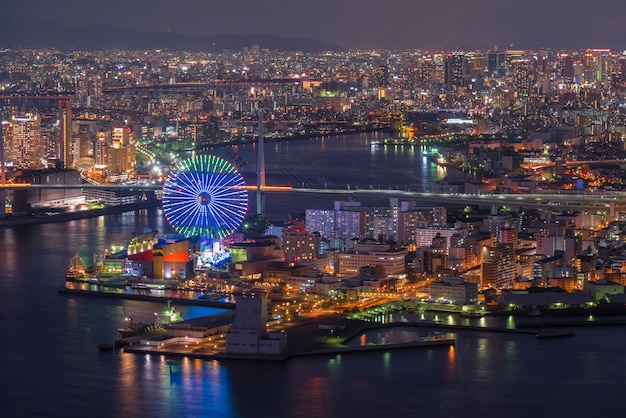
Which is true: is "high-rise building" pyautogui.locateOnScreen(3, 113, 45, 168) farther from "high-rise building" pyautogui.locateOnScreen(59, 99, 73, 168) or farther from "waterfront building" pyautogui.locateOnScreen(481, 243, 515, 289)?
"waterfront building" pyautogui.locateOnScreen(481, 243, 515, 289)

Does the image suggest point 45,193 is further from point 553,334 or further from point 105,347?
point 553,334

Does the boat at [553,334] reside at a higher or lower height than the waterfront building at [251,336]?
lower

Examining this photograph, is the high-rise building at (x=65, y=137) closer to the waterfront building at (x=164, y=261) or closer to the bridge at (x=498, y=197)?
the bridge at (x=498, y=197)

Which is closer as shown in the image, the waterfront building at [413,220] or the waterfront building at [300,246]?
the waterfront building at [300,246]

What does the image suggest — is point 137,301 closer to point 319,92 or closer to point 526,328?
point 526,328

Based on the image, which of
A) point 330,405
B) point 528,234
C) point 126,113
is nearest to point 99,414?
point 330,405

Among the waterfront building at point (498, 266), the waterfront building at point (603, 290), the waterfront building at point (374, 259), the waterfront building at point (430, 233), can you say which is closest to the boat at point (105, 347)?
the waterfront building at point (374, 259)

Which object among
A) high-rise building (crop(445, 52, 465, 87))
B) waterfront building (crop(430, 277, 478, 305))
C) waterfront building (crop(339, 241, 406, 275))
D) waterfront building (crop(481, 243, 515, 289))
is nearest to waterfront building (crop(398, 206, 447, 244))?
waterfront building (crop(339, 241, 406, 275))

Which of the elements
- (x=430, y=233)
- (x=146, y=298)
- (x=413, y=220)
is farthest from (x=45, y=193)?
(x=146, y=298)

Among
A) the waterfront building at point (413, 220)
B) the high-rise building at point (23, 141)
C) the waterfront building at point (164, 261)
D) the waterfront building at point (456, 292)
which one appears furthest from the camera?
the high-rise building at point (23, 141)

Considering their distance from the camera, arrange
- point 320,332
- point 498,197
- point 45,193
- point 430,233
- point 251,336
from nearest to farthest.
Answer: point 251,336 → point 320,332 → point 430,233 → point 498,197 → point 45,193
